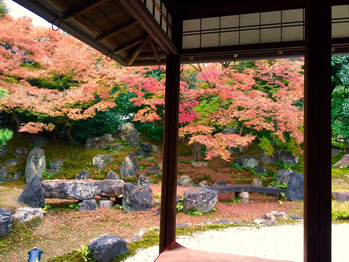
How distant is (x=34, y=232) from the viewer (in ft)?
15.4

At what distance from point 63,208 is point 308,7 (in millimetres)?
5817

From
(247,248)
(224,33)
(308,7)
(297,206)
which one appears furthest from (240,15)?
(297,206)

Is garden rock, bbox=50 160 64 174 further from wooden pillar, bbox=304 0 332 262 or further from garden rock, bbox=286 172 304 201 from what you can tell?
wooden pillar, bbox=304 0 332 262

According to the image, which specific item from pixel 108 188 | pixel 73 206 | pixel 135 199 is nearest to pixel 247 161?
pixel 135 199

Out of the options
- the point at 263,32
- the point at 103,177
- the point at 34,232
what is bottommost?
the point at 34,232

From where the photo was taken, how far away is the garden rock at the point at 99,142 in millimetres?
7750

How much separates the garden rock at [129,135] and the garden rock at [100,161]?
39.1 inches

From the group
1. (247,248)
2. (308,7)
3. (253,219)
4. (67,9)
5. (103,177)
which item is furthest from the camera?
(103,177)

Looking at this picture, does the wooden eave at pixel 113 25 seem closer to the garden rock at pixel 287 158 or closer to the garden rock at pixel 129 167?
the garden rock at pixel 129 167

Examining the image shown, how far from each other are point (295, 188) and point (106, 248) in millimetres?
5086

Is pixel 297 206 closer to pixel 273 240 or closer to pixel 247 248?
pixel 273 240

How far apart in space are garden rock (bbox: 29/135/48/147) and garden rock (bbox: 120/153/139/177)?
276 cm

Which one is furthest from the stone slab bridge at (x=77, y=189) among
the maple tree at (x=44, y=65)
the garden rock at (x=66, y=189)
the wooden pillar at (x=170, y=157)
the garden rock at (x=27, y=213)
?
the wooden pillar at (x=170, y=157)

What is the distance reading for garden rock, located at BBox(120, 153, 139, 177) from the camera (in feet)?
22.9
